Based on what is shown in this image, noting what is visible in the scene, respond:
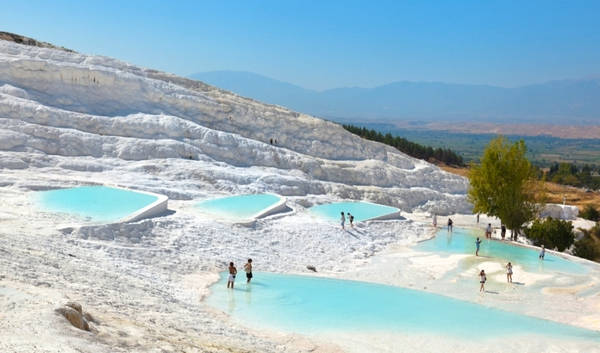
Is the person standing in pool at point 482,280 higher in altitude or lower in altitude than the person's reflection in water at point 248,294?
higher

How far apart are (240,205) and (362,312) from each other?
13522mm

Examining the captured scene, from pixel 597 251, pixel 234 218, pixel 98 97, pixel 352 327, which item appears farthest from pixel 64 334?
pixel 597 251

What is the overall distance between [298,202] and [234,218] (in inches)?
304

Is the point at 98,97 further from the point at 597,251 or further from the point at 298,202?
the point at 597,251

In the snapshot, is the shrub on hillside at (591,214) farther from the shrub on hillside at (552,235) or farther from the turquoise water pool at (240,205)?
the turquoise water pool at (240,205)

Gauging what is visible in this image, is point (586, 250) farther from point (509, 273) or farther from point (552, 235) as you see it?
point (509, 273)

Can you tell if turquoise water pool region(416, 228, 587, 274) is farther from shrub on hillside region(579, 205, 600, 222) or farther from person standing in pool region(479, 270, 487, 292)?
shrub on hillside region(579, 205, 600, 222)

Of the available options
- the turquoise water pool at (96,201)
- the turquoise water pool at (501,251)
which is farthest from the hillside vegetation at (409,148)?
the turquoise water pool at (96,201)

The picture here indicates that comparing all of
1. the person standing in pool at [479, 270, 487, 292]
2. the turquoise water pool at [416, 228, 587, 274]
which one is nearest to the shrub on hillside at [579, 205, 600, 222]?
the turquoise water pool at [416, 228, 587, 274]

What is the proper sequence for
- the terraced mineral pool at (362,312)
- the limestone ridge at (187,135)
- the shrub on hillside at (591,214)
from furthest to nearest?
1. the shrub on hillside at (591,214)
2. the limestone ridge at (187,135)
3. the terraced mineral pool at (362,312)

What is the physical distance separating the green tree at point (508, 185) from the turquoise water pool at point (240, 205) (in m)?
13.0

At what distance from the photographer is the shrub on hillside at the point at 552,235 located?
3841 cm

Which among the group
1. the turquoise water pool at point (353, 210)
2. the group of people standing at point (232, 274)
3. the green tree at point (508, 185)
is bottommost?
the group of people standing at point (232, 274)

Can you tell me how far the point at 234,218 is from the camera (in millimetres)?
26719
